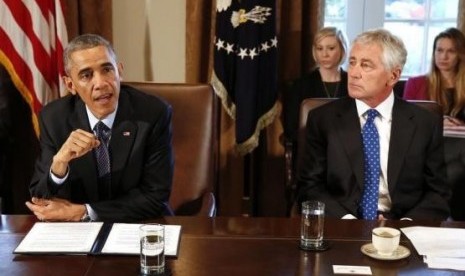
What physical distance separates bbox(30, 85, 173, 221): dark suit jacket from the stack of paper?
31.0 inches

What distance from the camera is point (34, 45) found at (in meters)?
3.08

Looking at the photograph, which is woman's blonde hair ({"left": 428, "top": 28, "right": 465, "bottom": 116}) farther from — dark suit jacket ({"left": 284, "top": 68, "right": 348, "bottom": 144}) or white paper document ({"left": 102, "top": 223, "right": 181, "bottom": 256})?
white paper document ({"left": 102, "top": 223, "right": 181, "bottom": 256})

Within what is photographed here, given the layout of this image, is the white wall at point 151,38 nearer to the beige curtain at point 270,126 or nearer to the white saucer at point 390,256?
the beige curtain at point 270,126

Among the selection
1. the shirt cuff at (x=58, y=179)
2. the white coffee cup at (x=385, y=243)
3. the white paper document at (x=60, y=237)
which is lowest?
the white paper document at (x=60, y=237)

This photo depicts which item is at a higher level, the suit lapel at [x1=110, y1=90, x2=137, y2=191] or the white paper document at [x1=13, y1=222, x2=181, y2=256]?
the suit lapel at [x1=110, y1=90, x2=137, y2=191]

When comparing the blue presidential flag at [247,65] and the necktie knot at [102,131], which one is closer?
the necktie knot at [102,131]

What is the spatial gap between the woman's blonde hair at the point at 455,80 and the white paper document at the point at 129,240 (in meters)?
2.30

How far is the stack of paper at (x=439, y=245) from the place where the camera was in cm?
146

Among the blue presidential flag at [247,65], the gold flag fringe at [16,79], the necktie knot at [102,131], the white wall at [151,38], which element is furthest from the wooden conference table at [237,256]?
the white wall at [151,38]

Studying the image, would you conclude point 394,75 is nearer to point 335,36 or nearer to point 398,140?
point 398,140

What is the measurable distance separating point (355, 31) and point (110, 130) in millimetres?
2289

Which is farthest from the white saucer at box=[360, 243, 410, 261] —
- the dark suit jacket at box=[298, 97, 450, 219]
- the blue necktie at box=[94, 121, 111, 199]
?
the blue necktie at box=[94, 121, 111, 199]

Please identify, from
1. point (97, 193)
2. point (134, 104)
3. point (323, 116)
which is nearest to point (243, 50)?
point (323, 116)

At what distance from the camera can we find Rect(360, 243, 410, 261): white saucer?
4.79 ft
